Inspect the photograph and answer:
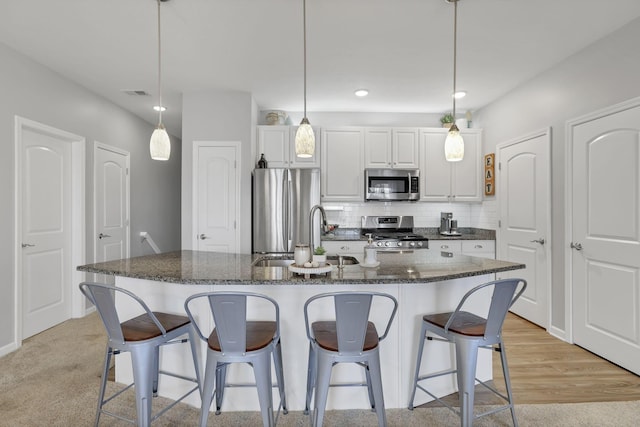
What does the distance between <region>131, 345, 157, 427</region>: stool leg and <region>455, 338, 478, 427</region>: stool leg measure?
5.15 ft

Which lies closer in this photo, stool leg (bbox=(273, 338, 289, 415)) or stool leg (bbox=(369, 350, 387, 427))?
stool leg (bbox=(369, 350, 387, 427))

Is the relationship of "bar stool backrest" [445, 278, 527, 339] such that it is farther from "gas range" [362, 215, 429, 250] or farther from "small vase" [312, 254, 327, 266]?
"gas range" [362, 215, 429, 250]

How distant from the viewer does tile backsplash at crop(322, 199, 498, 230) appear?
486cm

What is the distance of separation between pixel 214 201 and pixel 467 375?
3284 mm

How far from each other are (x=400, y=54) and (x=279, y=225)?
86.4 inches

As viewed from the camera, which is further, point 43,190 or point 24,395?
point 43,190

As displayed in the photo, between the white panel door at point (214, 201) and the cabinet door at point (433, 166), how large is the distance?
2393mm

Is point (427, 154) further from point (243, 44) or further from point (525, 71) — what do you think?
point (243, 44)

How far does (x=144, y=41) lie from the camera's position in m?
2.95

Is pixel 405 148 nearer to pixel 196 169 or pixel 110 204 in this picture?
pixel 196 169

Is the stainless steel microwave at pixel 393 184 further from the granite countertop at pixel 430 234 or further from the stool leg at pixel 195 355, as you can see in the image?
the stool leg at pixel 195 355

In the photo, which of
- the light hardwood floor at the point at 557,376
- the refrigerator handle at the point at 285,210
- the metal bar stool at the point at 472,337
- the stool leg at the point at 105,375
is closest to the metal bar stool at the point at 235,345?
the stool leg at the point at 105,375

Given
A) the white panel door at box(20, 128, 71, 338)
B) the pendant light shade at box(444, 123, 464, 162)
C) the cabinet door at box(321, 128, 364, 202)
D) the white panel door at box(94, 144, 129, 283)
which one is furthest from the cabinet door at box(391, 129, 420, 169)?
the white panel door at box(20, 128, 71, 338)

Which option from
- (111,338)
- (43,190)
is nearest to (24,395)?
(111,338)
